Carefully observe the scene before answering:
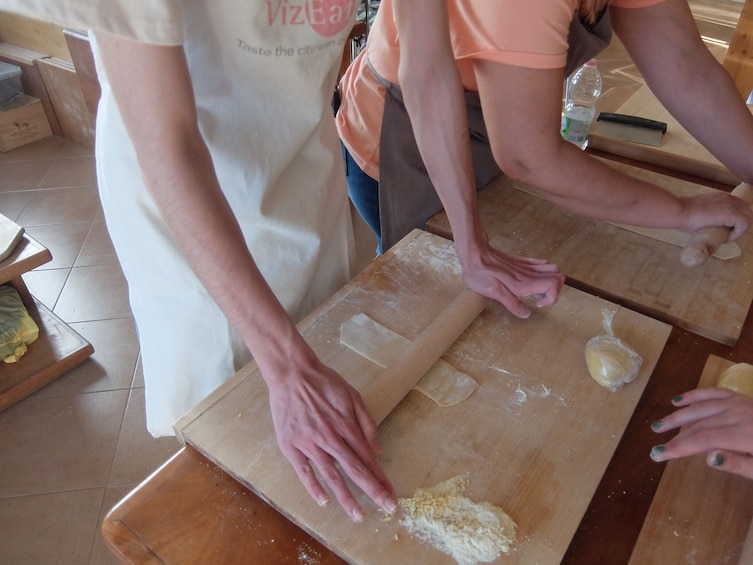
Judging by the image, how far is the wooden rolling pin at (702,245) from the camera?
0.93 m

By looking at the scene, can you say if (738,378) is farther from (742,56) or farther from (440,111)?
(742,56)

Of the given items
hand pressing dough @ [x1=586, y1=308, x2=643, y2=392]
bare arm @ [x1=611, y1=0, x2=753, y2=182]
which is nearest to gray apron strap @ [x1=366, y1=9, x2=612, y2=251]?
bare arm @ [x1=611, y1=0, x2=753, y2=182]

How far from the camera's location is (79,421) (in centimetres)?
178

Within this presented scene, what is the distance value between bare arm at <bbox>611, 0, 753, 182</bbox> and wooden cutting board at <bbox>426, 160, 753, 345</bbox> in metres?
0.11

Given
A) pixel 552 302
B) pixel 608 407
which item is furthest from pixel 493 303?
pixel 608 407

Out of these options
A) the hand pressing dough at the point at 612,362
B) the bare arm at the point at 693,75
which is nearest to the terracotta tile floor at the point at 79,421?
the bare arm at the point at 693,75

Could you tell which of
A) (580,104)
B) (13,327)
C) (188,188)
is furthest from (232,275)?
(13,327)

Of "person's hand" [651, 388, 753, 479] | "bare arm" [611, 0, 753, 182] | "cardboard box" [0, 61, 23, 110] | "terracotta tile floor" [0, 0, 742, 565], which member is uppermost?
"bare arm" [611, 0, 753, 182]

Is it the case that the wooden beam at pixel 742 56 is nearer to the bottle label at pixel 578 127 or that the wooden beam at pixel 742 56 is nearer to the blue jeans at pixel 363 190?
the bottle label at pixel 578 127

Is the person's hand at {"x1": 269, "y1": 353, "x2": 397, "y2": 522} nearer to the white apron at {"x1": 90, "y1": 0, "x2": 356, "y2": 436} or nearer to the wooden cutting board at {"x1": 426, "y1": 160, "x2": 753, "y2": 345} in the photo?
the white apron at {"x1": 90, "y1": 0, "x2": 356, "y2": 436}

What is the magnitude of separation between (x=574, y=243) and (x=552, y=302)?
0.24 meters

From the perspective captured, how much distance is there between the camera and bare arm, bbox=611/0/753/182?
1152 mm

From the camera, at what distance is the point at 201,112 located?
790 mm

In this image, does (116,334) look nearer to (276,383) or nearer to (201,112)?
(201,112)
